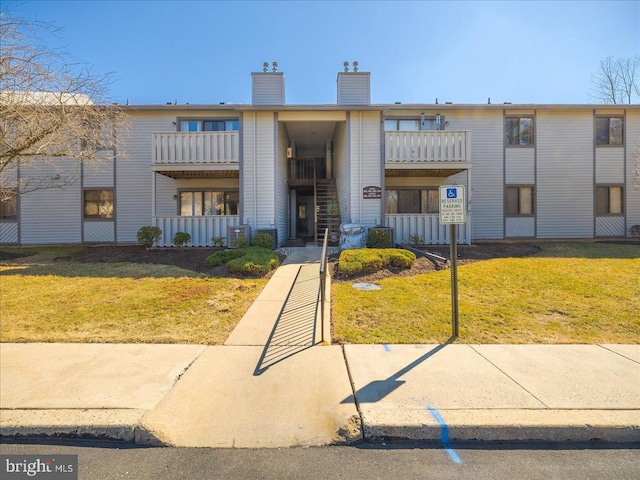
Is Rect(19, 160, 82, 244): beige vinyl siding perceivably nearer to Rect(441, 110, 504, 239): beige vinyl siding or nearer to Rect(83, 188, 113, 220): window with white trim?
Rect(83, 188, 113, 220): window with white trim

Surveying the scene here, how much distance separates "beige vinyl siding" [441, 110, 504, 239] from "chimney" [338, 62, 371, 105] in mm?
4861

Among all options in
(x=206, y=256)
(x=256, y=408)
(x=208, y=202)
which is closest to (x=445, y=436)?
(x=256, y=408)

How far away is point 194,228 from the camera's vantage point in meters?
12.6

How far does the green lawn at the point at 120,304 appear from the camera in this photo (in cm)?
498

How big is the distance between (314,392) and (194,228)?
10873 mm

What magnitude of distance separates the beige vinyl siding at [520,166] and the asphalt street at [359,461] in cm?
1508

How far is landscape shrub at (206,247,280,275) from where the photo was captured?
866 cm

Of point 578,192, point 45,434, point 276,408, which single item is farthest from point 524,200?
point 45,434

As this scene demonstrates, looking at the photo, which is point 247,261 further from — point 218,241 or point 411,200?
point 411,200

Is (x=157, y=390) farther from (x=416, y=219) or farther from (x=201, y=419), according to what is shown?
(x=416, y=219)

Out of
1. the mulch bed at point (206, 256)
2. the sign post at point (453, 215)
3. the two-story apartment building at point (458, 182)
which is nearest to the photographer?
the sign post at point (453, 215)

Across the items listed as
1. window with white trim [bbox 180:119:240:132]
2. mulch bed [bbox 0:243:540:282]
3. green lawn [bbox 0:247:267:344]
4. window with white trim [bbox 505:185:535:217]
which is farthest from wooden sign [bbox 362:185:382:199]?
window with white trim [bbox 505:185:535:217]

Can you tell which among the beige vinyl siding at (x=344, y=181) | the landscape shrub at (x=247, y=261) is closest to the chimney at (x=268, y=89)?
the beige vinyl siding at (x=344, y=181)

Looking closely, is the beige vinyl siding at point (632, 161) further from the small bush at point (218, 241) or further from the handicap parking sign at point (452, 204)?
the small bush at point (218, 241)
